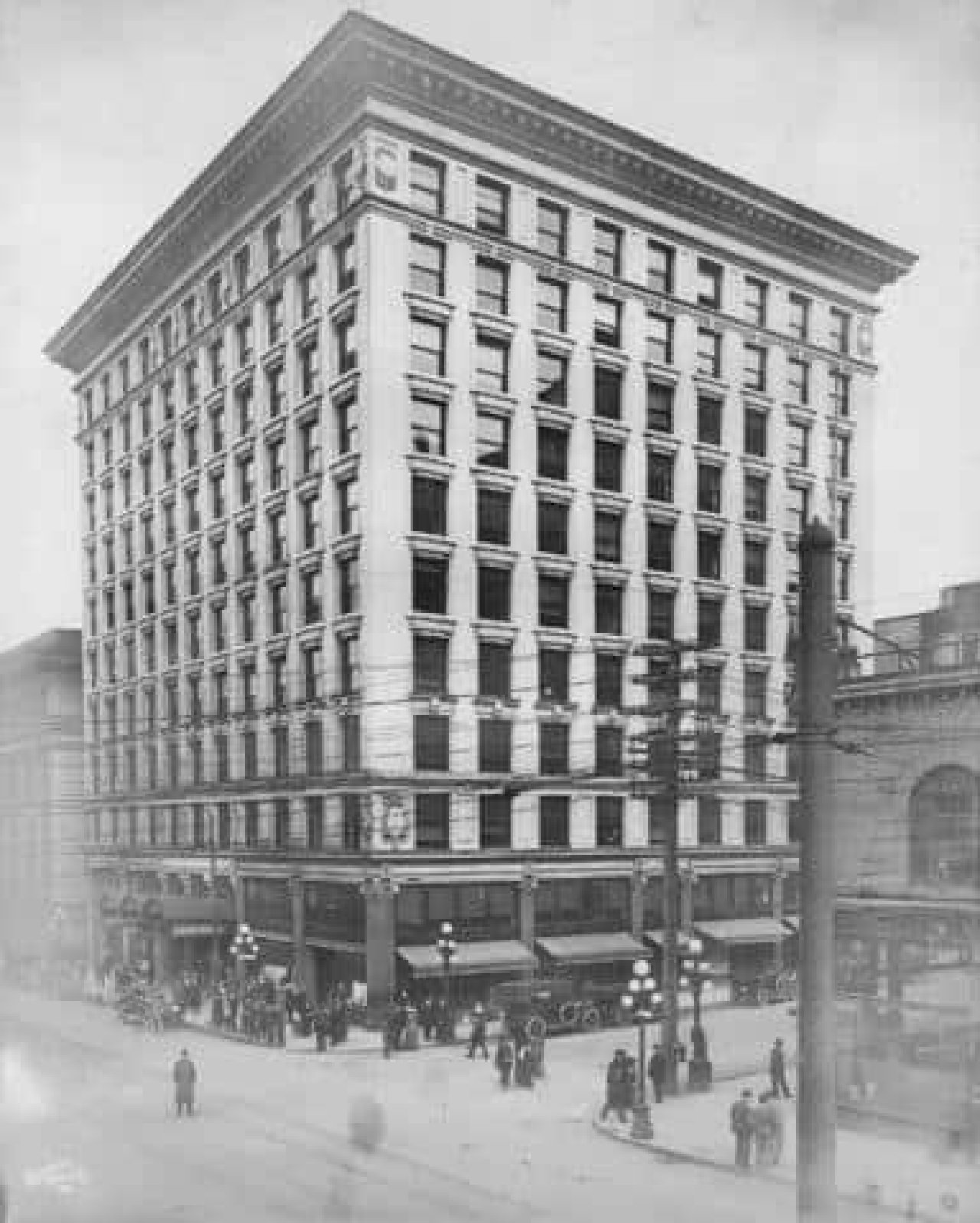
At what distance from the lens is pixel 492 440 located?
29172 millimetres

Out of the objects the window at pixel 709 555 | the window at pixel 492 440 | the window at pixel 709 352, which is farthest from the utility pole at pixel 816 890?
the window at pixel 709 352

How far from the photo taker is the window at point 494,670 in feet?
98.3

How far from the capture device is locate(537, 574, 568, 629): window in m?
29.4

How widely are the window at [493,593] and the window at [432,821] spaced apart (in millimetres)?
4825

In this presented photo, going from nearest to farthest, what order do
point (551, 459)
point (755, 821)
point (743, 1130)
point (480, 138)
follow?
point (743, 1130), point (480, 138), point (551, 459), point (755, 821)

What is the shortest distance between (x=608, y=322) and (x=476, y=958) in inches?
653

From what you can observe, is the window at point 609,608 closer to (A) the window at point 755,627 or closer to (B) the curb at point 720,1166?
(A) the window at point 755,627

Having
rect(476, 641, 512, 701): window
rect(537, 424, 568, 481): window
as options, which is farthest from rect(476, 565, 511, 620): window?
rect(537, 424, 568, 481): window

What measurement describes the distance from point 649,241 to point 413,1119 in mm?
21481

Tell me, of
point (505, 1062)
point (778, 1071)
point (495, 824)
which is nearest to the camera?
point (778, 1071)

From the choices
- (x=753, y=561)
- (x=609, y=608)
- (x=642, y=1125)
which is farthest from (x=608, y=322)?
(x=642, y=1125)

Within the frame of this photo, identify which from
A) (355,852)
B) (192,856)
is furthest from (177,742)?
(355,852)

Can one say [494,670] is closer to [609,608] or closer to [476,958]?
[609,608]

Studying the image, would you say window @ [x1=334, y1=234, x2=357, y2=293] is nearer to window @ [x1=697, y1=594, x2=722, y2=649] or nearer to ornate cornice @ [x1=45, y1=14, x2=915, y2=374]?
ornate cornice @ [x1=45, y1=14, x2=915, y2=374]
